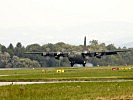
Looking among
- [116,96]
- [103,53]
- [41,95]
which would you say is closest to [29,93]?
[41,95]

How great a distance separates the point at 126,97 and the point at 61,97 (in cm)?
485

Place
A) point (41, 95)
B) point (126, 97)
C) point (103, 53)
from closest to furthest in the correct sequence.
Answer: point (126, 97) < point (41, 95) < point (103, 53)

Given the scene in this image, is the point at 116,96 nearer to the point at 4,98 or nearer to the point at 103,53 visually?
the point at 4,98

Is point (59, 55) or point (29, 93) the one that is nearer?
point (29, 93)

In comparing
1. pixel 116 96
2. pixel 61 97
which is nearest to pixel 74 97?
pixel 61 97

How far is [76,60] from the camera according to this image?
165 metres

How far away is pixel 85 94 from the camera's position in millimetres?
37062

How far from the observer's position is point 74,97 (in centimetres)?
3472

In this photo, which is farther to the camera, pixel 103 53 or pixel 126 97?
pixel 103 53

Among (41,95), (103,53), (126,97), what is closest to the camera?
(126,97)

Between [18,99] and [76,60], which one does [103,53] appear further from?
[18,99]

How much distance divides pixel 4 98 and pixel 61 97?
13.8 ft

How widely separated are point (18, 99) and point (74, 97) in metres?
4.15

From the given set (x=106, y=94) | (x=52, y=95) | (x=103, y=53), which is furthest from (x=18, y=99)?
(x=103, y=53)
